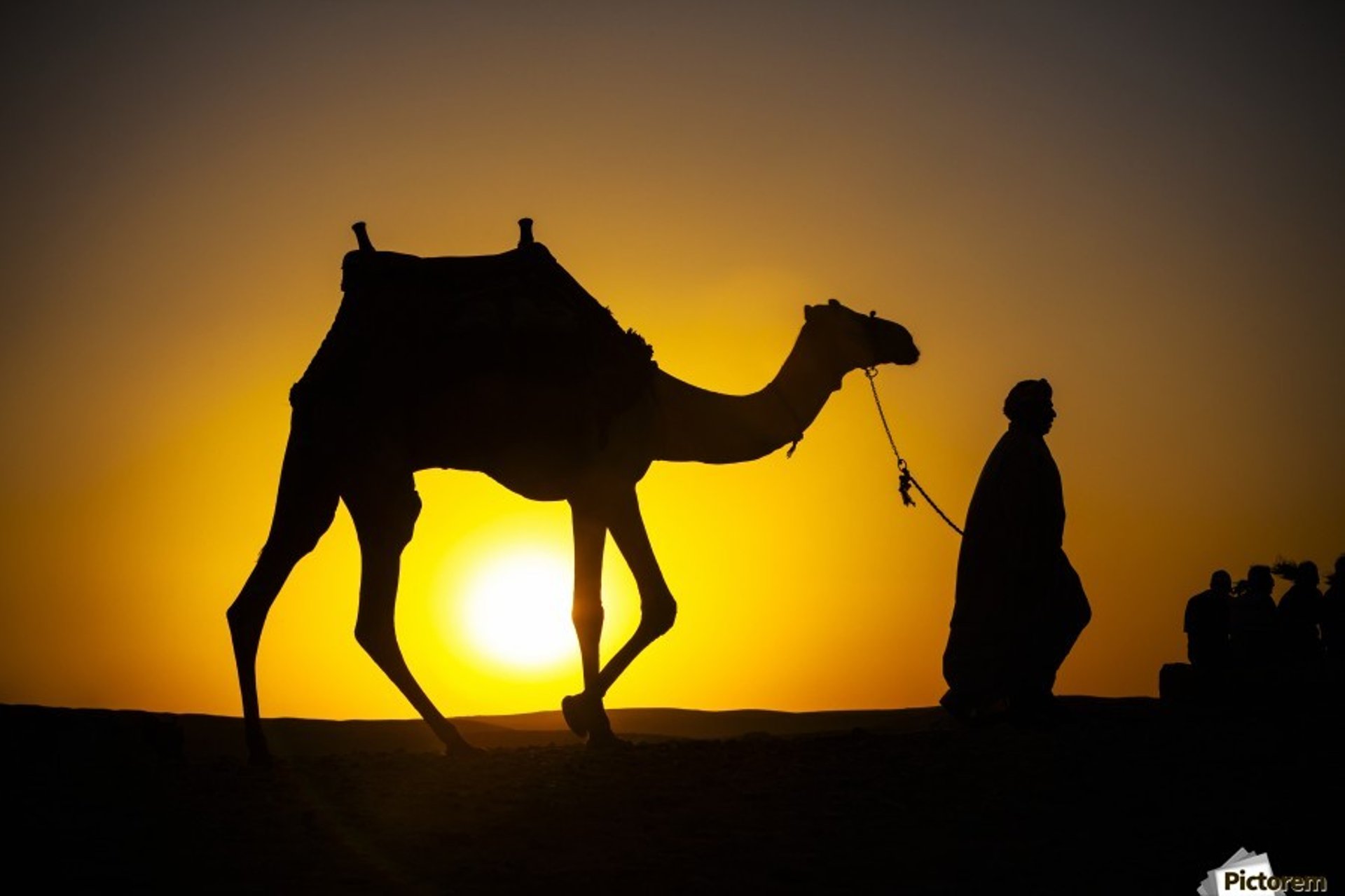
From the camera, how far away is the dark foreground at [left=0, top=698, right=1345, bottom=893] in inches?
361

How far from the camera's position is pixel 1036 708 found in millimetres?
13086

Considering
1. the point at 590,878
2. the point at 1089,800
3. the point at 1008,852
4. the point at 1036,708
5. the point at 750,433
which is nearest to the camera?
the point at 590,878

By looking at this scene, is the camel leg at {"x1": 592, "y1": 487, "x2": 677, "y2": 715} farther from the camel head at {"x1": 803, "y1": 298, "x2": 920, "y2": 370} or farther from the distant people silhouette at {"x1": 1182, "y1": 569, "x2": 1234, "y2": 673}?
the distant people silhouette at {"x1": 1182, "y1": 569, "x2": 1234, "y2": 673}

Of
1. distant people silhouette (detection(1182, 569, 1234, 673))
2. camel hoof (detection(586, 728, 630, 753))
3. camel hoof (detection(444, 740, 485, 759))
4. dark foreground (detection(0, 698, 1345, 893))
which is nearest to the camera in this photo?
dark foreground (detection(0, 698, 1345, 893))

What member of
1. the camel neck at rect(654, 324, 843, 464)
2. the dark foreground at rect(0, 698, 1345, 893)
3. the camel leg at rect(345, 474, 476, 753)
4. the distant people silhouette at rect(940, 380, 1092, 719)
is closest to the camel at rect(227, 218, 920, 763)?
the camel leg at rect(345, 474, 476, 753)

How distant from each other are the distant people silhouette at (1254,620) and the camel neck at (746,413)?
5.20m

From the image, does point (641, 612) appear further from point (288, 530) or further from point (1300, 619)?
point (1300, 619)

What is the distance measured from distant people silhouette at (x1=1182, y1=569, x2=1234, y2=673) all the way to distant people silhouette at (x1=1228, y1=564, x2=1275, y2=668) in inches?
7.6

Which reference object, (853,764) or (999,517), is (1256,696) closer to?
(999,517)

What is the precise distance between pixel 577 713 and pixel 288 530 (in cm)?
233

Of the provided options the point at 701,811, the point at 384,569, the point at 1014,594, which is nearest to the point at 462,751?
the point at 384,569

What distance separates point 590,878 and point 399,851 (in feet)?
3.55

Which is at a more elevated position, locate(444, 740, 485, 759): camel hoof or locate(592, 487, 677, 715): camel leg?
locate(592, 487, 677, 715): camel leg

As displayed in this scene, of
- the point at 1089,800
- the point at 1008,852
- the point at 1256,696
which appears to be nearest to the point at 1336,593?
the point at 1256,696
